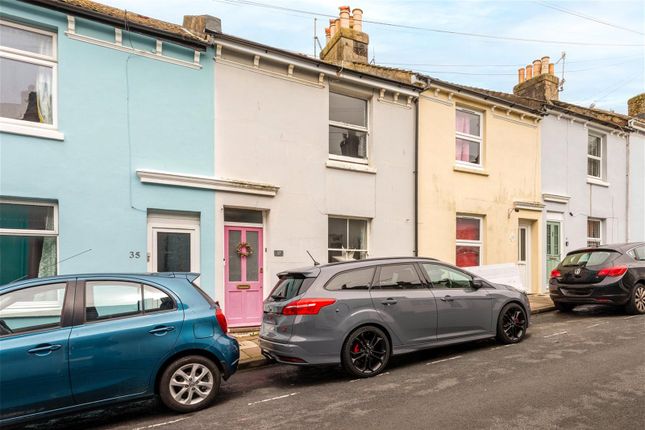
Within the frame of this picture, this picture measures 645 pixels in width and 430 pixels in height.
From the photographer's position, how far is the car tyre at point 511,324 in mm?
7535

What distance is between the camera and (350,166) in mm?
10656

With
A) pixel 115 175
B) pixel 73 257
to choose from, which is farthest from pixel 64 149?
pixel 73 257

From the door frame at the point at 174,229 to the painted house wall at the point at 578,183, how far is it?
10996 millimetres

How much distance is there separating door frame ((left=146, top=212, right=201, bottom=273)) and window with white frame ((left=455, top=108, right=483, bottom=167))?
24.8ft

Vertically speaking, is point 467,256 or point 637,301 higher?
point 467,256

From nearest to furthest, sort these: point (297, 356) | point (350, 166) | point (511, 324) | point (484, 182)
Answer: point (297, 356) → point (511, 324) → point (350, 166) → point (484, 182)

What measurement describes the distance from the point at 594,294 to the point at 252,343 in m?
7.29

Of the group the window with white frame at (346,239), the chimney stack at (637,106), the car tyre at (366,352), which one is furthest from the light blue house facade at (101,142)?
the chimney stack at (637,106)

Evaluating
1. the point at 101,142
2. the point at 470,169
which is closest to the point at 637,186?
the point at 470,169

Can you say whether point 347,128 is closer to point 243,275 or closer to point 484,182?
point 243,275

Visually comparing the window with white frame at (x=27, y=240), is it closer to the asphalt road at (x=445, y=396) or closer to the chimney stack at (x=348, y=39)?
the asphalt road at (x=445, y=396)

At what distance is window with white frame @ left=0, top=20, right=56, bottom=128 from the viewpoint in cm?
740

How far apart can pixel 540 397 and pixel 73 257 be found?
7098 millimetres

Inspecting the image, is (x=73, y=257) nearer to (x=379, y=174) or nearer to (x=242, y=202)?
(x=242, y=202)
